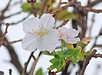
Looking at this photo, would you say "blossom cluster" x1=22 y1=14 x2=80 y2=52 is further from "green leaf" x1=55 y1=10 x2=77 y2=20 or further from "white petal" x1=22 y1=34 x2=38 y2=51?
"green leaf" x1=55 y1=10 x2=77 y2=20

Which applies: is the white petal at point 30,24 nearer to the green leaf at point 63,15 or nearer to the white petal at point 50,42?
the white petal at point 50,42

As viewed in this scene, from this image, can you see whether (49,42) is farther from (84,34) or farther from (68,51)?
(84,34)

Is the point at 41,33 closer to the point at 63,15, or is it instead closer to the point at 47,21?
the point at 47,21

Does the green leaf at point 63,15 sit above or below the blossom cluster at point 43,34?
below

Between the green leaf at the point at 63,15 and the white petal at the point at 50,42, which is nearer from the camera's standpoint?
the white petal at the point at 50,42

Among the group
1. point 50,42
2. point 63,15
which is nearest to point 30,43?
point 50,42

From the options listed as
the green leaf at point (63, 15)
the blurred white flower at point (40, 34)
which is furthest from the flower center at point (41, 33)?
the green leaf at point (63, 15)

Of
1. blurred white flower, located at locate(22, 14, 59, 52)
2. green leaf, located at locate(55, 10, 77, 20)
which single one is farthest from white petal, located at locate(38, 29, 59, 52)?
green leaf, located at locate(55, 10, 77, 20)

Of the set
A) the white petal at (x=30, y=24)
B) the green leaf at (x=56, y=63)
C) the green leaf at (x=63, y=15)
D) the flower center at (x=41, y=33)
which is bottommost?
the green leaf at (x=63, y=15)
